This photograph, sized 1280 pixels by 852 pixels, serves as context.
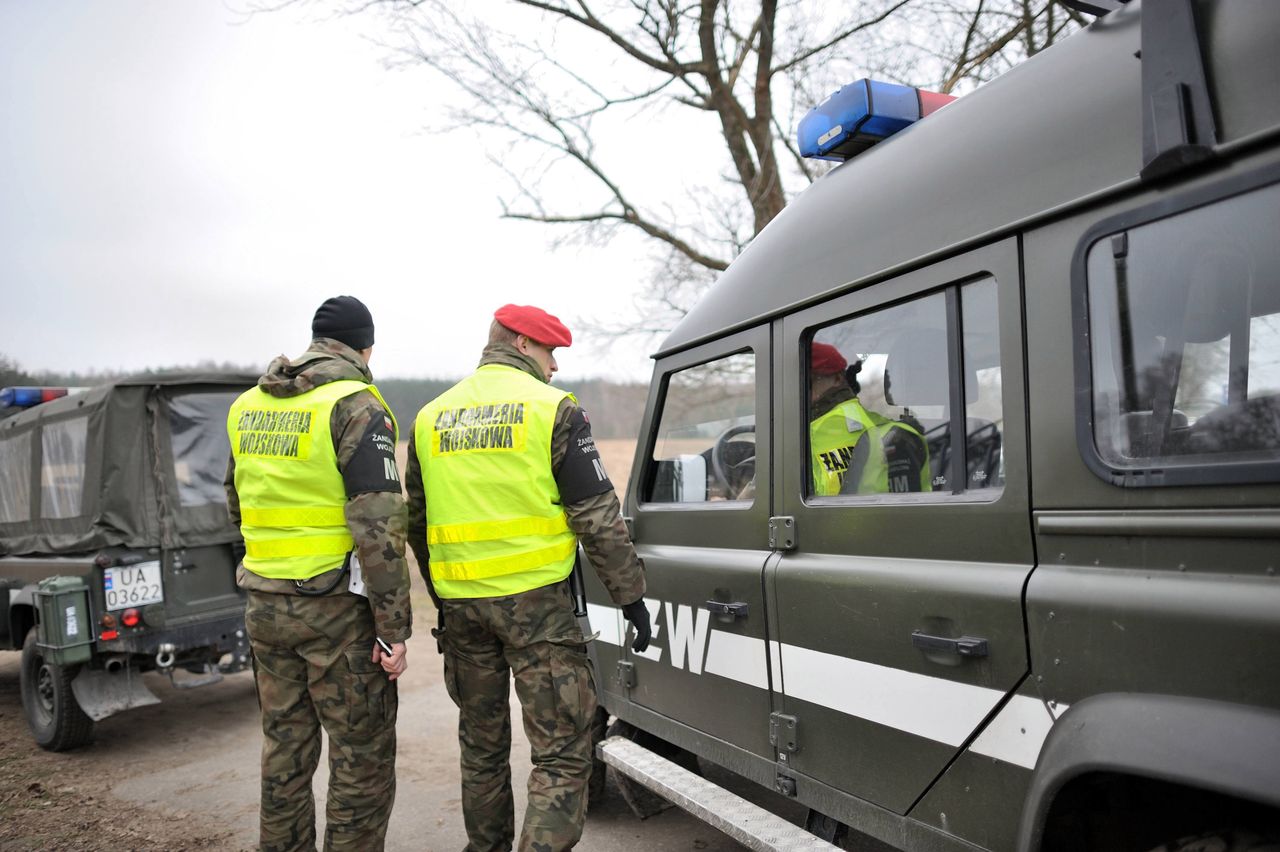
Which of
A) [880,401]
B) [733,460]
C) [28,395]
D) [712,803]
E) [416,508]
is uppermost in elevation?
[28,395]

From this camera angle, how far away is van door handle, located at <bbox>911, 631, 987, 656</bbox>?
188cm

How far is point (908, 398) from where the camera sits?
7.88 ft

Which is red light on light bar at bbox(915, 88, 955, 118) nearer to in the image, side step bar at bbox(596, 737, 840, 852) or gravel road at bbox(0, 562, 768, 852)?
side step bar at bbox(596, 737, 840, 852)

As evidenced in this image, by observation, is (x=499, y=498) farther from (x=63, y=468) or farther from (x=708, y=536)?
(x=63, y=468)

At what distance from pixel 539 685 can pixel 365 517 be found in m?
0.79

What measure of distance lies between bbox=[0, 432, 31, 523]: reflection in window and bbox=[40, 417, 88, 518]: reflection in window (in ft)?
0.81

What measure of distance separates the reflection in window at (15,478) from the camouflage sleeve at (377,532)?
465cm

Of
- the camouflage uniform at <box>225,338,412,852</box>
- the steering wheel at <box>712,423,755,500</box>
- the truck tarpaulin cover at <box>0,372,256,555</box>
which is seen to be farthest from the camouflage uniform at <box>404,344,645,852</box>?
the truck tarpaulin cover at <box>0,372,256,555</box>

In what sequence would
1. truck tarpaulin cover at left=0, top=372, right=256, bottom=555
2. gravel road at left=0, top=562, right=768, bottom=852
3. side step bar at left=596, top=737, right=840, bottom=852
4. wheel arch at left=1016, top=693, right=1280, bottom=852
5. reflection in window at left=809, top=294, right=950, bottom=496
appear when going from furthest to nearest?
truck tarpaulin cover at left=0, top=372, right=256, bottom=555, gravel road at left=0, top=562, right=768, bottom=852, side step bar at left=596, top=737, right=840, bottom=852, reflection in window at left=809, top=294, right=950, bottom=496, wheel arch at left=1016, top=693, right=1280, bottom=852

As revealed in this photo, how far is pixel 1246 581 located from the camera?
146cm

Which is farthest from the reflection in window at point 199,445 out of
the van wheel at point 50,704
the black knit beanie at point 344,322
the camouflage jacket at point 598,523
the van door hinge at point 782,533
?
the van door hinge at point 782,533

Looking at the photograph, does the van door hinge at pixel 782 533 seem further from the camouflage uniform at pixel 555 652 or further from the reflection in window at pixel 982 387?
the reflection in window at pixel 982 387

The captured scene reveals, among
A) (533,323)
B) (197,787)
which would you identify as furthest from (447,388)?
(197,787)

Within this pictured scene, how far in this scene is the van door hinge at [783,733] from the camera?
246 cm
